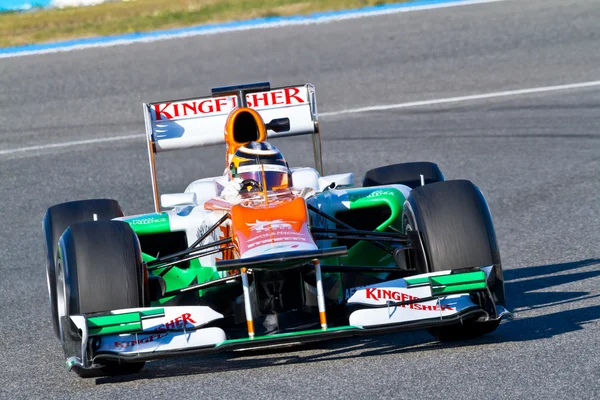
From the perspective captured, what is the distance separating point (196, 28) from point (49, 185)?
20.4 ft

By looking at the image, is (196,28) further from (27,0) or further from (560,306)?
(560,306)

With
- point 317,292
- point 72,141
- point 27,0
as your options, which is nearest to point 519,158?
point 72,141

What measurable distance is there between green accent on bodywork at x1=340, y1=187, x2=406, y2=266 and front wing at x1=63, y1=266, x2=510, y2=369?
1.27 meters

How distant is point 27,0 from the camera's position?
66.7ft

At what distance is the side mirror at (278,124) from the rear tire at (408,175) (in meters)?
0.72

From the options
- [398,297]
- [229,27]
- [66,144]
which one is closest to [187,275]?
[398,297]

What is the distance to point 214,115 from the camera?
847 cm

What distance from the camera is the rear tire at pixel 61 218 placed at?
6832mm

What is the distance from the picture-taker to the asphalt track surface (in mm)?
5793

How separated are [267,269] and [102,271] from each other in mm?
860

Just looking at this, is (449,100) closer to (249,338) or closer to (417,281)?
(417,281)

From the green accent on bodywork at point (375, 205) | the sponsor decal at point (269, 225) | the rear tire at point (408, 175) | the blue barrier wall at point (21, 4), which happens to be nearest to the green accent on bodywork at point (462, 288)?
the sponsor decal at point (269, 225)

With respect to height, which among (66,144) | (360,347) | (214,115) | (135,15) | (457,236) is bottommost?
(360,347)

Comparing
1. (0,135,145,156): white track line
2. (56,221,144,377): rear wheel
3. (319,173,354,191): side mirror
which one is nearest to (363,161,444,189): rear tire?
(319,173,354,191): side mirror
